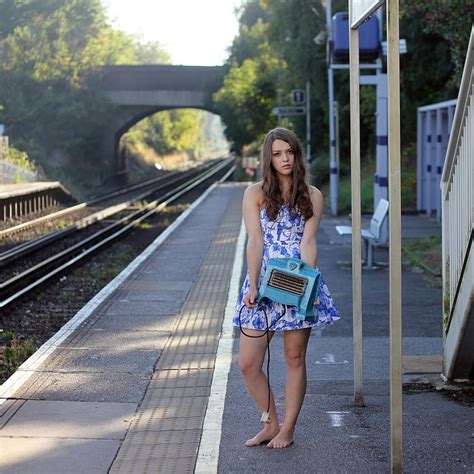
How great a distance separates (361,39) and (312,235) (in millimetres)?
10963

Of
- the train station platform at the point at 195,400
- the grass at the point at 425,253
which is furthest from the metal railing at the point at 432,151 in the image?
the train station platform at the point at 195,400

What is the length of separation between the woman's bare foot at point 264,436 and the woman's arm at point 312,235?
0.91 m

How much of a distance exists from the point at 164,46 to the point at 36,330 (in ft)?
446

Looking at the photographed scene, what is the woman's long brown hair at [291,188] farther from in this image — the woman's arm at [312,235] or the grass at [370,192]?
the grass at [370,192]

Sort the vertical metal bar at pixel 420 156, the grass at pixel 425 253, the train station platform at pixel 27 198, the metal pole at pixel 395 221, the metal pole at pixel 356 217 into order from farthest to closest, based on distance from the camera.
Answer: the train station platform at pixel 27 198
the vertical metal bar at pixel 420 156
the grass at pixel 425 253
the metal pole at pixel 356 217
the metal pole at pixel 395 221

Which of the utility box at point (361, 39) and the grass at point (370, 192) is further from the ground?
the utility box at point (361, 39)

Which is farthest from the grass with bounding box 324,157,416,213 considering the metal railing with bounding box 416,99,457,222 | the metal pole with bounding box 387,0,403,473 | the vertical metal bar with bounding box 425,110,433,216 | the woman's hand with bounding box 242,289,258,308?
the metal pole with bounding box 387,0,403,473

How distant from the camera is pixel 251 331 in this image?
5.56 meters

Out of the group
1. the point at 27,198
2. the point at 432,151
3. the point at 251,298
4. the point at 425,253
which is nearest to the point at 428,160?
the point at 432,151

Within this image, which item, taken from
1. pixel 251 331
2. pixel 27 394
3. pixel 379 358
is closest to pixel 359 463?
pixel 251 331

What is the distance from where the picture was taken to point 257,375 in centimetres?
564

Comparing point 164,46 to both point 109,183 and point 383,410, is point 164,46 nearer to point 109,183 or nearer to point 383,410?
point 109,183

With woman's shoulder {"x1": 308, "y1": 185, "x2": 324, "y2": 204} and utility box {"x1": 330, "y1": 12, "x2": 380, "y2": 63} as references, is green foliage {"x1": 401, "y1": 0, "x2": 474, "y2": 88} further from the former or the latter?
woman's shoulder {"x1": 308, "y1": 185, "x2": 324, "y2": 204}

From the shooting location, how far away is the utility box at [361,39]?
1530 cm
